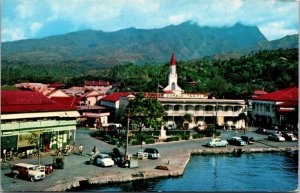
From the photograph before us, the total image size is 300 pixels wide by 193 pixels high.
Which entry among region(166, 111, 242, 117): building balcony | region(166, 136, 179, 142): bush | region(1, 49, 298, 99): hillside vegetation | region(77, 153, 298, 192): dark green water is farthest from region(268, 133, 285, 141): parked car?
region(1, 49, 298, 99): hillside vegetation

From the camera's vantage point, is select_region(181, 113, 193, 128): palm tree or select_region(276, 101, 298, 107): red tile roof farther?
select_region(181, 113, 193, 128): palm tree

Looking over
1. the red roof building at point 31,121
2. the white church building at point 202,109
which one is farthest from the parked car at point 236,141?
the red roof building at point 31,121

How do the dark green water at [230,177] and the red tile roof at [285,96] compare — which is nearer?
the dark green water at [230,177]

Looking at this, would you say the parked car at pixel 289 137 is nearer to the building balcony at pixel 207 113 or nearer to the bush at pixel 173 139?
the bush at pixel 173 139

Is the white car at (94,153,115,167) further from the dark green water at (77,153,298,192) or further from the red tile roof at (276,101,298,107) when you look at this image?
the red tile roof at (276,101,298,107)

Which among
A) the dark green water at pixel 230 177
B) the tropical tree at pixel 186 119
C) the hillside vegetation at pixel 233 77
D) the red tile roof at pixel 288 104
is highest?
the hillside vegetation at pixel 233 77

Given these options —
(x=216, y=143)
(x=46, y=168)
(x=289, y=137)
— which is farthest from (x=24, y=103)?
(x=289, y=137)
